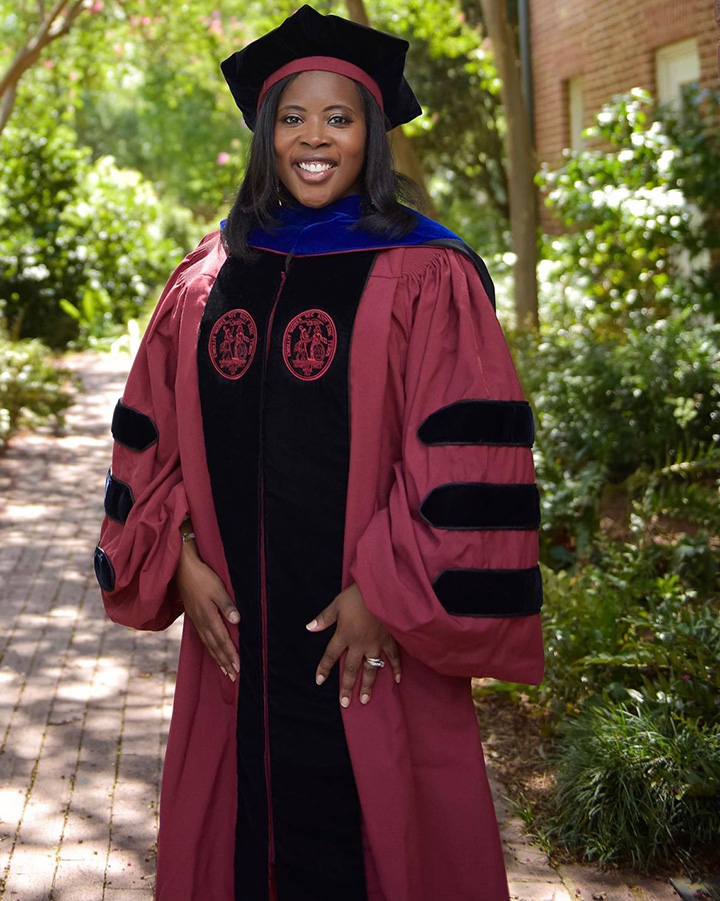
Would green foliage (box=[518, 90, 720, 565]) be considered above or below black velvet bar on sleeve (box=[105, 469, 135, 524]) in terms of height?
above

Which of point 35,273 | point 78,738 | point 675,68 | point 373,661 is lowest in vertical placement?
point 78,738

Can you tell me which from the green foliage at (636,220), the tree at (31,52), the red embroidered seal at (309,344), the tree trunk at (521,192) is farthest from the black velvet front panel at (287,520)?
the tree at (31,52)

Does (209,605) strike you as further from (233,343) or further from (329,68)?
(329,68)

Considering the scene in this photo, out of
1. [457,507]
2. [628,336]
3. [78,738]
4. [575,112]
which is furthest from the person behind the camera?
[575,112]

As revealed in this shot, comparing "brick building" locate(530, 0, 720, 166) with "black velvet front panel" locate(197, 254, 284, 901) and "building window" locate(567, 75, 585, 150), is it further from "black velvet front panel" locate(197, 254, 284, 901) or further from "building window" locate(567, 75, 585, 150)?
"black velvet front panel" locate(197, 254, 284, 901)

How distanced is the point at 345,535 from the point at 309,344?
39cm

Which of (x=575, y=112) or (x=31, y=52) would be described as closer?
(x=31, y=52)

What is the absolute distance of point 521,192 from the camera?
8.39 m

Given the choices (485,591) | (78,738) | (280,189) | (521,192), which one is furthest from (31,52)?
(485,591)

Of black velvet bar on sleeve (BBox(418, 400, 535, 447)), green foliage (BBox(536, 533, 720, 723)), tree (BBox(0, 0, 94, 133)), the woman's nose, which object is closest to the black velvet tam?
the woman's nose

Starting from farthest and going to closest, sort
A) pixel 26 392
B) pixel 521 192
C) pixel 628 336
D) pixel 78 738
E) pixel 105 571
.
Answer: pixel 26 392
pixel 521 192
pixel 628 336
pixel 78 738
pixel 105 571

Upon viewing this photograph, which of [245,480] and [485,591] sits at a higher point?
[245,480]

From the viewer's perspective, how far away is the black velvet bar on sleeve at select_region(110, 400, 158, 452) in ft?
8.36

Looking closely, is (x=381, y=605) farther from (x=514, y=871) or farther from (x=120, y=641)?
(x=120, y=641)
